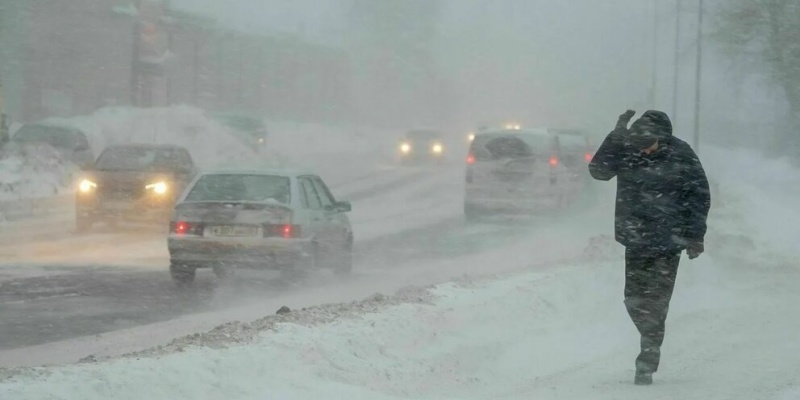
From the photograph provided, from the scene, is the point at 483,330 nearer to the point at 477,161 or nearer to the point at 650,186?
the point at 650,186

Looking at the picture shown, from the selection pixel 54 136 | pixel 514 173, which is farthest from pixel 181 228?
pixel 54 136

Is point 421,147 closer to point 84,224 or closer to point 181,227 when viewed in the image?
point 84,224

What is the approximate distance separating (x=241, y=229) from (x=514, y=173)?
37.0 ft

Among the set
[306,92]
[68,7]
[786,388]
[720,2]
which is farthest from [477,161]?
[306,92]

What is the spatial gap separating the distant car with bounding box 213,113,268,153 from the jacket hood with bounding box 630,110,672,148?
123 ft

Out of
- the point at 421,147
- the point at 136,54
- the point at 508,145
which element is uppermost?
the point at 136,54

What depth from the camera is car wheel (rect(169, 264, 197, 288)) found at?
13453mm

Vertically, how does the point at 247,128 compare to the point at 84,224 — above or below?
above

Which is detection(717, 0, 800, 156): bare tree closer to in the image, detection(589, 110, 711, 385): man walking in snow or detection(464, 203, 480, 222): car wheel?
detection(464, 203, 480, 222): car wheel

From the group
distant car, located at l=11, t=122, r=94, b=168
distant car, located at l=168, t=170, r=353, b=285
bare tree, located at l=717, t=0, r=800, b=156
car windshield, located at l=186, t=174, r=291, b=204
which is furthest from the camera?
bare tree, located at l=717, t=0, r=800, b=156

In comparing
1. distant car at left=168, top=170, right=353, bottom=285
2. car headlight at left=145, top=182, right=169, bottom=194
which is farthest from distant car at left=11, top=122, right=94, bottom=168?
distant car at left=168, top=170, right=353, bottom=285

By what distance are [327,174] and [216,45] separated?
2386cm

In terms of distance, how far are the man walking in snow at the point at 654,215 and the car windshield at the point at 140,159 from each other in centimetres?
1322

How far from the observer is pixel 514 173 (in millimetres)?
23797
